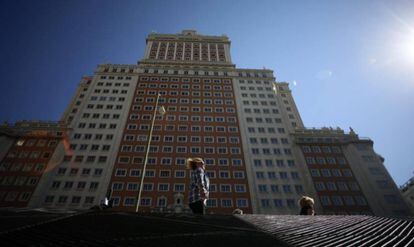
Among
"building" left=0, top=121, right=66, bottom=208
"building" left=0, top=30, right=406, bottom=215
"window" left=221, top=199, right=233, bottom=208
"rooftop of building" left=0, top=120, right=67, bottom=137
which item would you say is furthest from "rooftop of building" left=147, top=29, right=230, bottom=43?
"window" left=221, top=199, right=233, bottom=208

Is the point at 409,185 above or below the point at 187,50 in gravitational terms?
below

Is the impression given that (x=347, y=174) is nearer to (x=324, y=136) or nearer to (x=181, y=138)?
(x=324, y=136)

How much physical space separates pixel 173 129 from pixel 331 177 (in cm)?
3781

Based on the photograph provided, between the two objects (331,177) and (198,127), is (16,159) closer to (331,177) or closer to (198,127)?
(198,127)

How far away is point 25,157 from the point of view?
44.9 m

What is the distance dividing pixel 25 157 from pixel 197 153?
120 feet

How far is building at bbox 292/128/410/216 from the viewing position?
4203 cm

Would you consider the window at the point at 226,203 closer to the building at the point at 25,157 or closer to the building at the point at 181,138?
the building at the point at 181,138

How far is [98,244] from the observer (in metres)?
2.50

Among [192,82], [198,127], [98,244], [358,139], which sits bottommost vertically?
[98,244]

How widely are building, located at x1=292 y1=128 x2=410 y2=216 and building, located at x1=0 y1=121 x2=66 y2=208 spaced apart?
184ft

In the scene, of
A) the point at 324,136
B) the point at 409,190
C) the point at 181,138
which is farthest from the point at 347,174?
the point at 181,138

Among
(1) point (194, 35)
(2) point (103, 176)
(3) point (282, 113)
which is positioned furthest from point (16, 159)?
(1) point (194, 35)

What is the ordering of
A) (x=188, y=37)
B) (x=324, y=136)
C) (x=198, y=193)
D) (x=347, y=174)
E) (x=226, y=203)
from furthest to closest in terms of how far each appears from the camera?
(x=188, y=37) → (x=324, y=136) → (x=347, y=174) → (x=226, y=203) → (x=198, y=193)
